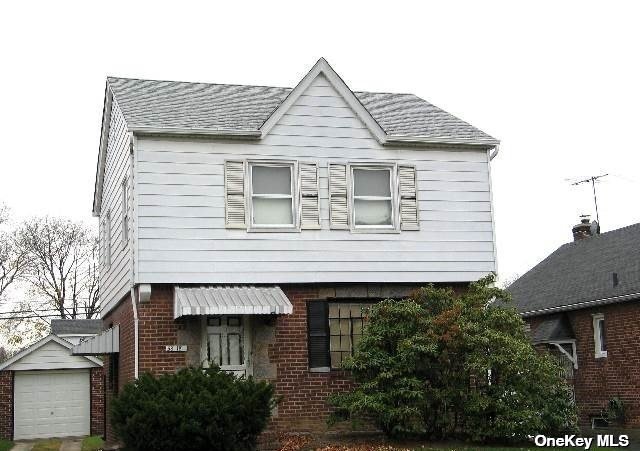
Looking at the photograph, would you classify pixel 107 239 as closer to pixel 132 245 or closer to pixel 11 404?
pixel 132 245

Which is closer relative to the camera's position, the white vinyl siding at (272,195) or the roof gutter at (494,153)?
the white vinyl siding at (272,195)

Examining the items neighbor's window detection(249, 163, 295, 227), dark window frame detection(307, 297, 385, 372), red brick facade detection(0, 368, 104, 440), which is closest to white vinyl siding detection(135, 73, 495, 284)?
neighbor's window detection(249, 163, 295, 227)

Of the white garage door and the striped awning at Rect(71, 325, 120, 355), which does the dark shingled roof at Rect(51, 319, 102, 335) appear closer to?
the white garage door

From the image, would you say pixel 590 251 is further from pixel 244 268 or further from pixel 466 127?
pixel 244 268

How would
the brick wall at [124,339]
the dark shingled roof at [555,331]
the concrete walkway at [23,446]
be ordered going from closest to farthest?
the brick wall at [124,339] < the concrete walkway at [23,446] < the dark shingled roof at [555,331]

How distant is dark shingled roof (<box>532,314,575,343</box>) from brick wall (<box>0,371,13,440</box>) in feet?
56.4

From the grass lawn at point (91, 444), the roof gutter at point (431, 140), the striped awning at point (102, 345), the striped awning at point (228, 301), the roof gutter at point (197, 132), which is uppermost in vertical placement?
the roof gutter at point (431, 140)

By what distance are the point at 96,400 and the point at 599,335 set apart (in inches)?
657

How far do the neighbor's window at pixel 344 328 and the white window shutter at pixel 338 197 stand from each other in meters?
1.66

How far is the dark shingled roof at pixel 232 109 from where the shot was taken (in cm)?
1792

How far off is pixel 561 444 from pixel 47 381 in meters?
20.0

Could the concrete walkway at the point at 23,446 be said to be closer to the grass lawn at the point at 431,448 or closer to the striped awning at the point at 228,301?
the striped awning at the point at 228,301

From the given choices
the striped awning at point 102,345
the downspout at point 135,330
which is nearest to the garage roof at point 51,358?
the striped awning at point 102,345

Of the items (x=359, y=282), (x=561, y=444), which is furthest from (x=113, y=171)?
(x=561, y=444)
